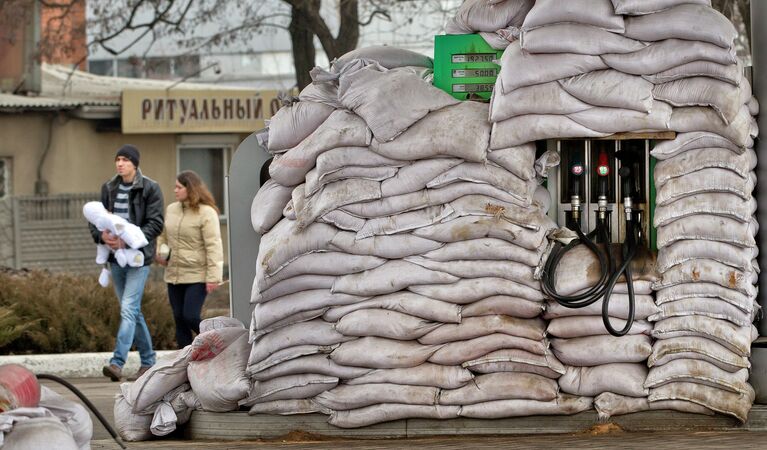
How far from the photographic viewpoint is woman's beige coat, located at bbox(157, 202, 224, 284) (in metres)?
12.7

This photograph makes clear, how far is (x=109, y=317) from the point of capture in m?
14.6

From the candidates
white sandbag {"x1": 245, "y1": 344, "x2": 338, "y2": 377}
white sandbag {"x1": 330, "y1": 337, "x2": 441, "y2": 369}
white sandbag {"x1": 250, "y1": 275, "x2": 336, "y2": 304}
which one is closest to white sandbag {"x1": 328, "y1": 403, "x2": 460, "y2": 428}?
white sandbag {"x1": 330, "y1": 337, "x2": 441, "y2": 369}

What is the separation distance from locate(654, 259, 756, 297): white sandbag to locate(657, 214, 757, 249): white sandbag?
0.43ft

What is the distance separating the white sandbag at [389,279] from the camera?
7613 mm

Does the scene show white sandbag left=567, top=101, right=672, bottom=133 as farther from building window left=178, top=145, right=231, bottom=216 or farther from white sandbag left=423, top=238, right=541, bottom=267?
building window left=178, top=145, right=231, bottom=216

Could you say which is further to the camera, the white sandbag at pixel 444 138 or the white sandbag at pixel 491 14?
the white sandbag at pixel 491 14

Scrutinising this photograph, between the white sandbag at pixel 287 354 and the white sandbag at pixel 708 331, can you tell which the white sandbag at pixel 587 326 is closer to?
the white sandbag at pixel 708 331

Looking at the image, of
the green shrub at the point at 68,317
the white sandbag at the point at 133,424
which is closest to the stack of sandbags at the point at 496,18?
the white sandbag at the point at 133,424

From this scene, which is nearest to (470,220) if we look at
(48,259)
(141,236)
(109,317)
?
(141,236)

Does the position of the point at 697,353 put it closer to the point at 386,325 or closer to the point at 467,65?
the point at 386,325

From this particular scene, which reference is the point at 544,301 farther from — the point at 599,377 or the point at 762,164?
the point at 762,164

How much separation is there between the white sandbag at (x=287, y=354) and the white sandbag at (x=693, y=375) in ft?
5.61

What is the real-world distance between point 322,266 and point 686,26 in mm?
2275

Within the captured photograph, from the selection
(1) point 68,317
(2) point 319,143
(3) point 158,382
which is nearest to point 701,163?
(2) point 319,143
